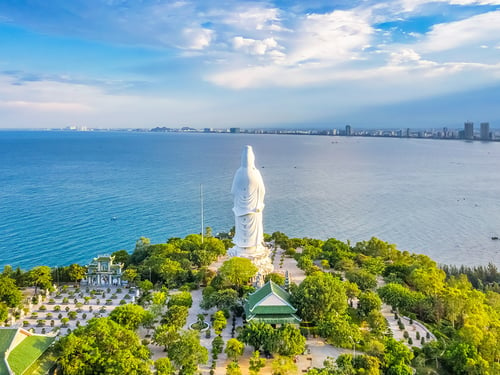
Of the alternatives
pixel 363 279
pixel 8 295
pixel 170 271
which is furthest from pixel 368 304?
pixel 8 295

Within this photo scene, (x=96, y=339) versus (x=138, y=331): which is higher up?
(x=96, y=339)

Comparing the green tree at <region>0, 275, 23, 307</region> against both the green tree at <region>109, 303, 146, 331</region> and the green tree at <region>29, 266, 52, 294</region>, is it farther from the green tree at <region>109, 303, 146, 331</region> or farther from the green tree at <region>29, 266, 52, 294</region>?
the green tree at <region>109, 303, 146, 331</region>

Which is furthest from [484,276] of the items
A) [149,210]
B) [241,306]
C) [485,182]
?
[485,182]

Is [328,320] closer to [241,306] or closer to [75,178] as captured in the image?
[241,306]

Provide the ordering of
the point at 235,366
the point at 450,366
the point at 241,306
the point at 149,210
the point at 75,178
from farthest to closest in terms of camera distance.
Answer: the point at 75,178 < the point at 149,210 < the point at 241,306 < the point at 450,366 < the point at 235,366

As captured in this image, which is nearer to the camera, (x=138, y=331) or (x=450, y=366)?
(x=450, y=366)

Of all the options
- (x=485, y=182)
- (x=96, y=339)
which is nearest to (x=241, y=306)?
(x=96, y=339)

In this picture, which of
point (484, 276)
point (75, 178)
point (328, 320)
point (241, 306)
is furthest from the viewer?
point (75, 178)
